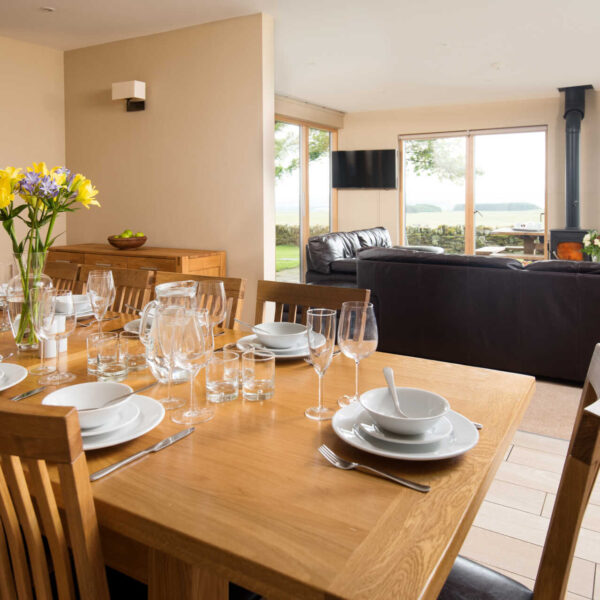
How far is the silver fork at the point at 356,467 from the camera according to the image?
89 cm

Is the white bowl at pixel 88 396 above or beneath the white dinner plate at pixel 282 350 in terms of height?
beneath

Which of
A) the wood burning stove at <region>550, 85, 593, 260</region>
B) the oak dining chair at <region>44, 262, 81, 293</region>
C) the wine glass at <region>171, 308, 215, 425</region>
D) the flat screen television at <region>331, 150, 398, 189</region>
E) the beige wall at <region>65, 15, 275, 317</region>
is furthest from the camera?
the flat screen television at <region>331, 150, 398, 189</region>

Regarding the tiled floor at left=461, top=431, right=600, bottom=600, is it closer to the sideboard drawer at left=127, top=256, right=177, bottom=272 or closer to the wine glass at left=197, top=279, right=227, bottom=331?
the wine glass at left=197, top=279, right=227, bottom=331

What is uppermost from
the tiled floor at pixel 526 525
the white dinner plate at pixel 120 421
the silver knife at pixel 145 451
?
the white dinner plate at pixel 120 421

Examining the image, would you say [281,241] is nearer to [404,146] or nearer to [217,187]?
[404,146]

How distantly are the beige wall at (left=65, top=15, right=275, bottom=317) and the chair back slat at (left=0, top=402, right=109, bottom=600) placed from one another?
360cm

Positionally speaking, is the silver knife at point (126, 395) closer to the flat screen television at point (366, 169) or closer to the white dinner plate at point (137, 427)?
the white dinner plate at point (137, 427)

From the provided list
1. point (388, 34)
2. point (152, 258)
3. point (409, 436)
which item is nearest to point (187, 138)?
point (152, 258)

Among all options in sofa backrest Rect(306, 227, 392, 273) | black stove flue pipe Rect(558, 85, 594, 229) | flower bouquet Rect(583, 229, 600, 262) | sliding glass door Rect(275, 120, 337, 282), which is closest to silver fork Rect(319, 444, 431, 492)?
sofa backrest Rect(306, 227, 392, 273)

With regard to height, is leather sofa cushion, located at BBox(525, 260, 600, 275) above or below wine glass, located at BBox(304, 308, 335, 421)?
above

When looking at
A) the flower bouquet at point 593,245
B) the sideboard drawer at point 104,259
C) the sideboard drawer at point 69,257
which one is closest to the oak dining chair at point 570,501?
the sideboard drawer at point 104,259

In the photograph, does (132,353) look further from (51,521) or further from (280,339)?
(51,521)

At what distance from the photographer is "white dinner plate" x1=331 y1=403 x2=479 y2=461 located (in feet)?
3.14

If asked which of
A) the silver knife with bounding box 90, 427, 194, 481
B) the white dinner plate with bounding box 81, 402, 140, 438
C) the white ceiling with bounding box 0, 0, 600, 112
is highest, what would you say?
the white ceiling with bounding box 0, 0, 600, 112
